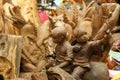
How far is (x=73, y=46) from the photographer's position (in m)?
0.78

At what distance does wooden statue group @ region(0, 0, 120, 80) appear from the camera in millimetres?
757

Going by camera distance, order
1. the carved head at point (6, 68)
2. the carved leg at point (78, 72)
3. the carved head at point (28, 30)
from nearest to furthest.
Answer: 1. the carved leg at point (78, 72)
2. the carved head at point (6, 68)
3. the carved head at point (28, 30)

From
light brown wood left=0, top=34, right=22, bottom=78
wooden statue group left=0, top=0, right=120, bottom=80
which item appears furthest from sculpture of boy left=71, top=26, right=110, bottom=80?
light brown wood left=0, top=34, right=22, bottom=78

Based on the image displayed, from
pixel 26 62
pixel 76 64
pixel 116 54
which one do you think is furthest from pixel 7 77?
pixel 116 54

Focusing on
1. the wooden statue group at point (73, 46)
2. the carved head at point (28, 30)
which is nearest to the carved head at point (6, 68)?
the wooden statue group at point (73, 46)

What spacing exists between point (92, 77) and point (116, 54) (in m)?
0.35

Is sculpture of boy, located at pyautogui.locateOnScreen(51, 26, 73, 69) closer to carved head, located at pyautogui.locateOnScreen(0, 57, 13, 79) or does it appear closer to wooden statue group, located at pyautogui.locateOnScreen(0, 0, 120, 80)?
wooden statue group, located at pyautogui.locateOnScreen(0, 0, 120, 80)

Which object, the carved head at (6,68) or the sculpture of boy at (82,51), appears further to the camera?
the carved head at (6,68)

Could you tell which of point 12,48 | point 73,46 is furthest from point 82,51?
point 12,48

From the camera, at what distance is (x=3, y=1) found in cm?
121

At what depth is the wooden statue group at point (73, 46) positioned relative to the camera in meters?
0.76

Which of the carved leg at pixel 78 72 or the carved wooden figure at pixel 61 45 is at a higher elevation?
the carved wooden figure at pixel 61 45

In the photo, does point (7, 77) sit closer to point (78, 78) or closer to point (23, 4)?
point (78, 78)

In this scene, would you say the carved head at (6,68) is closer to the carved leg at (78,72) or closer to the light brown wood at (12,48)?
the light brown wood at (12,48)
